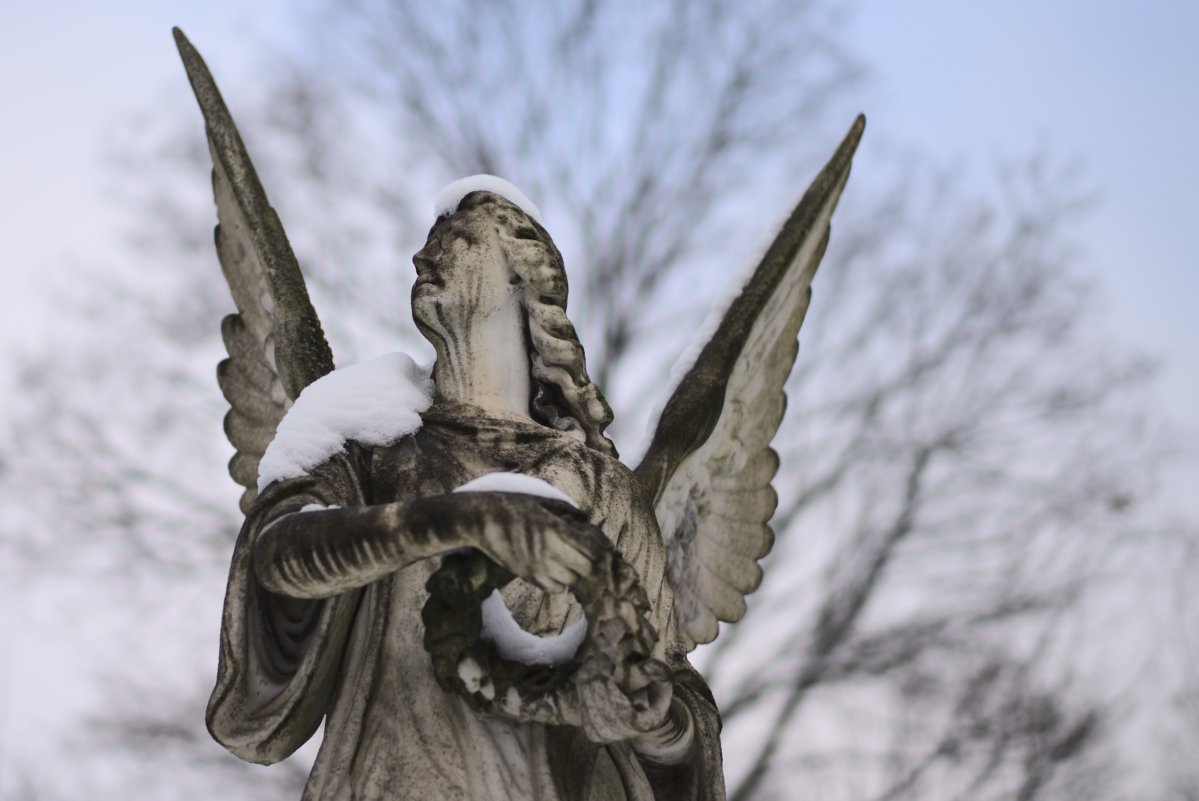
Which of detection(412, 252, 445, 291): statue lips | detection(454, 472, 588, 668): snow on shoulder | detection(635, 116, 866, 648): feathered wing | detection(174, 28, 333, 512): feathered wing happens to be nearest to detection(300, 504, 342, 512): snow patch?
detection(454, 472, 588, 668): snow on shoulder

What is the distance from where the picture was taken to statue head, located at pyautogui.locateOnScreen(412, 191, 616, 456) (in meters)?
3.13

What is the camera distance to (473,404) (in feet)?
10.2

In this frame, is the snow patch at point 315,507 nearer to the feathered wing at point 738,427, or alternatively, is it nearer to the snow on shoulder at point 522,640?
the snow on shoulder at point 522,640

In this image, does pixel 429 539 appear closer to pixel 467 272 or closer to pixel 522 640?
pixel 522 640

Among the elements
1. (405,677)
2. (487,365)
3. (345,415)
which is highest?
(487,365)

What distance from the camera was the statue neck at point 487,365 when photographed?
10.3 ft

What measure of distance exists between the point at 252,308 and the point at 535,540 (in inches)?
73.3

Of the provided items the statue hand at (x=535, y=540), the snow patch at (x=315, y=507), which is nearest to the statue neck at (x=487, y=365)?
the snow patch at (x=315, y=507)

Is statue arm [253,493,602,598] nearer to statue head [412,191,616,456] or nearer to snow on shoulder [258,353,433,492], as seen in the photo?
snow on shoulder [258,353,433,492]

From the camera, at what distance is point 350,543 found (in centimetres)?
250

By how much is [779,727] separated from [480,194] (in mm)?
6477

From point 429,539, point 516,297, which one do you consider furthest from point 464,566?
point 516,297

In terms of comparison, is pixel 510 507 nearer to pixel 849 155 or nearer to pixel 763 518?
pixel 763 518

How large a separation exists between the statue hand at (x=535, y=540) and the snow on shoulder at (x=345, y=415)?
582mm
